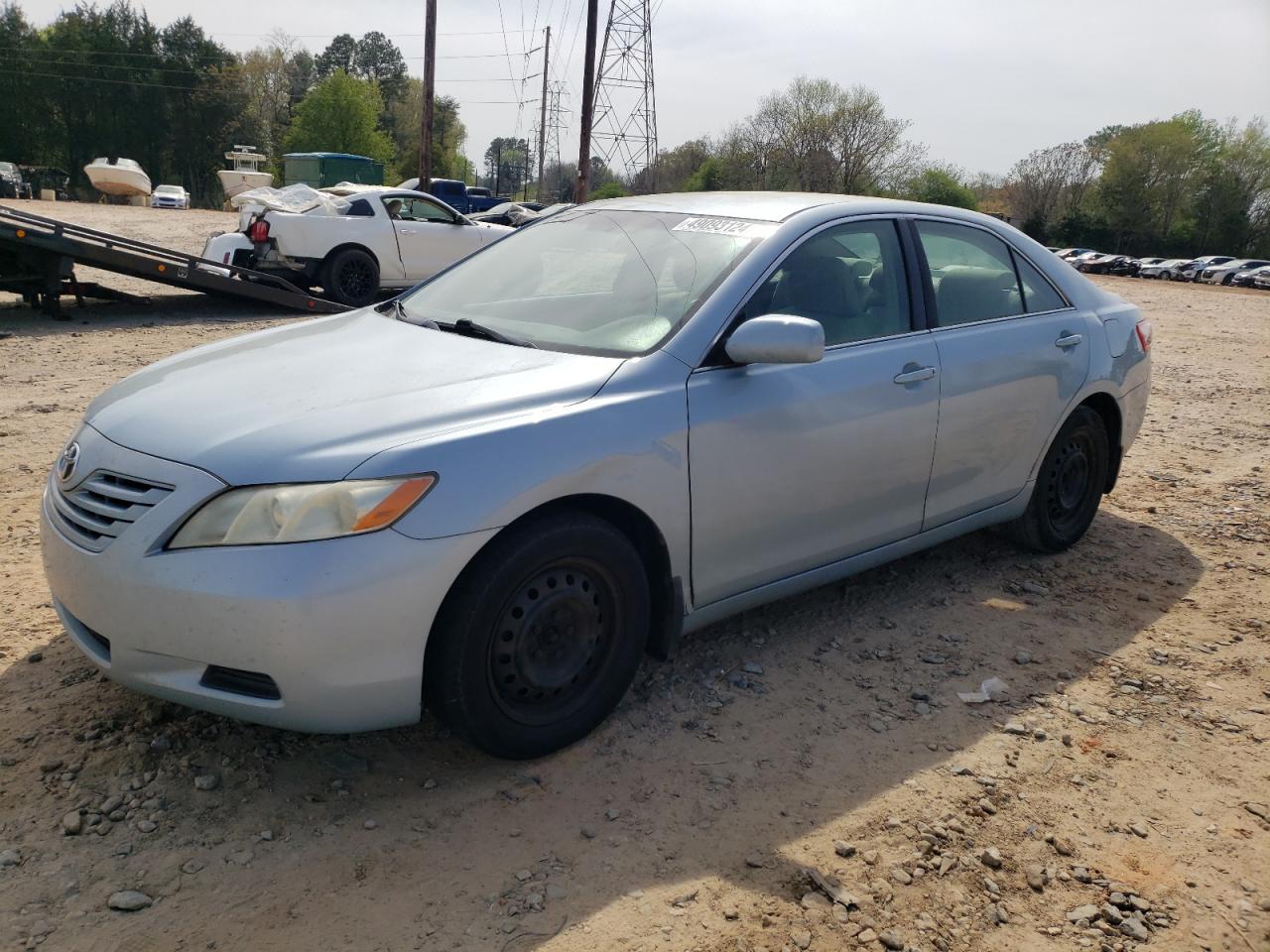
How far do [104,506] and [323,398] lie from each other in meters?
0.64

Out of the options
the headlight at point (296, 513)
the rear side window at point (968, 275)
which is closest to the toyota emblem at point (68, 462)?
the headlight at point (296, 513)

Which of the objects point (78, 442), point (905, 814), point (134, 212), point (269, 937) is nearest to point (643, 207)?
point (78, 442)

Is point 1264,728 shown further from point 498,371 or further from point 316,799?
point 316,799

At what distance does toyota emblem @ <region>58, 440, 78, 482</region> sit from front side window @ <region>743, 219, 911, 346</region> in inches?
83.4

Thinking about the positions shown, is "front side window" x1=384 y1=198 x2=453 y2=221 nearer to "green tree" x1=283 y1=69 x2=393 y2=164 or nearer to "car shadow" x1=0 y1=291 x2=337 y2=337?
"car shadow" x1=0 y1=291 x2=337 y2=337

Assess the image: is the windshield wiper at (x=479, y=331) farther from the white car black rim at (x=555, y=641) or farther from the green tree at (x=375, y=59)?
the green tree at (x=375, y=59)

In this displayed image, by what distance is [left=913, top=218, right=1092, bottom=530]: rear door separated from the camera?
3961 millimetres

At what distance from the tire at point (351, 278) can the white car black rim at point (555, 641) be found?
1090 cm

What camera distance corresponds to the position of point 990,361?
407 centimetres

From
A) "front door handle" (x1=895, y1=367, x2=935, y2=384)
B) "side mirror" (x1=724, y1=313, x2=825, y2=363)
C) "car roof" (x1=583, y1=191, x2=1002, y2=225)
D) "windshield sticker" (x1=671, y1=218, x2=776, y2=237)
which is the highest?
"car roof" (x1=583, y1=191, x2=1002, y2=225)

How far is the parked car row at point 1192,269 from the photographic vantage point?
4191 cm

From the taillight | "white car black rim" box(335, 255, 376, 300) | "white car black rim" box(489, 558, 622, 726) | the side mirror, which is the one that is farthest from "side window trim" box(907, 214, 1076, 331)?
"white car black rim" box(335, 255, 376, 300)

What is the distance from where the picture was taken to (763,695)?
3.43m

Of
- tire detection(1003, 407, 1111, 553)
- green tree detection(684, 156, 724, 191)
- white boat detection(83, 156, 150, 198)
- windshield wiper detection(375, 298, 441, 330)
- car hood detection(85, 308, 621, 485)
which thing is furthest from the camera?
green tree detection(684, 156, 724, 191)
